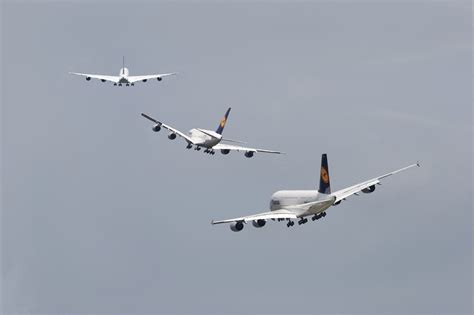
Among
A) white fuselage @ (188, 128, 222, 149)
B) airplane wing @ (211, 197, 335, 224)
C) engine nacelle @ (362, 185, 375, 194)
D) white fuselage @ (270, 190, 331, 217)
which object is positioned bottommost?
airplane wing @ (211, 197, 335, 224)

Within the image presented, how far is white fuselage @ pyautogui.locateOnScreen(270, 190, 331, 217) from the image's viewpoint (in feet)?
492

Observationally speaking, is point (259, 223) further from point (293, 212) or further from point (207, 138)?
point (207, 138)

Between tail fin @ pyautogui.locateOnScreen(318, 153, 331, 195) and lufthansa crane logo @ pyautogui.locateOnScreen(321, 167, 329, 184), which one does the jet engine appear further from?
lufthansa crane logo @ pyautogui.locateOnScreen(321, 167, 329, 184)

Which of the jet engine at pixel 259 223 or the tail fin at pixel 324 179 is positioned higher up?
the tail fin at pixel 324 179

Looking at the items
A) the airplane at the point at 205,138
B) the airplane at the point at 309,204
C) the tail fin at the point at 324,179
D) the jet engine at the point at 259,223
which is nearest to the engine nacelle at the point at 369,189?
the airplane at the point at 309,204

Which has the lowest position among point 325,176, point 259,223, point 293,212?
point 259,223

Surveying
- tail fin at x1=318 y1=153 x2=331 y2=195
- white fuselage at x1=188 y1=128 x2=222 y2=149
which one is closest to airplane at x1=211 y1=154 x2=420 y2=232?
tail fin at x1=318 y1=153 x2=331 y2=195

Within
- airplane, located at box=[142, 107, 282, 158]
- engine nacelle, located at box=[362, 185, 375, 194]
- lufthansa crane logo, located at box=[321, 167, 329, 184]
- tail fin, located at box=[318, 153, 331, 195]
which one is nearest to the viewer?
tail fin, located at box=[318, 153, 331, 195]

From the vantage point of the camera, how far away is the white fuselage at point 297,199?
150m

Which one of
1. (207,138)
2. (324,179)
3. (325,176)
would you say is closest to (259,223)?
(324,179)

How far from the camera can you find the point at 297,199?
512ft

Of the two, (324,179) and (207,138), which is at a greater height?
(207,138)

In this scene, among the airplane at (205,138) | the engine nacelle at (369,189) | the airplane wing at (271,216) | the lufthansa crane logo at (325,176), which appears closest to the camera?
the airplane wing at (271,216)

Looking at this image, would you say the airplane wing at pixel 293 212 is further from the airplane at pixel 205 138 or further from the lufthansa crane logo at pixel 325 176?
the airplane at pixel 205 138
